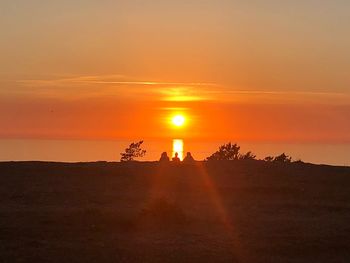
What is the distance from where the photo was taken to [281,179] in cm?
3098

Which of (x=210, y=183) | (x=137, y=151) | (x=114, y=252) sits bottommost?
(x=114, y=252)

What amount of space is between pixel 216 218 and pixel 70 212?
4157 millimetres

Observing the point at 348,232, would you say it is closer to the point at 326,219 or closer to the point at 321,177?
the point at 326,219

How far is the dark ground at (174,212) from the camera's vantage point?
684 inches

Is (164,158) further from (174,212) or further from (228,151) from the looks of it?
(228,151)

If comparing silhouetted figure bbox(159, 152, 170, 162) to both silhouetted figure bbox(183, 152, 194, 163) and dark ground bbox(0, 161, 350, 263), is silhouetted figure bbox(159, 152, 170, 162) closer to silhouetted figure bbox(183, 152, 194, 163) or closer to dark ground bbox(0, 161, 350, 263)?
silhouetted figure bbox(183, 152, 194, 163)

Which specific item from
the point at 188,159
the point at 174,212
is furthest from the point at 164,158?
the point at 174,212

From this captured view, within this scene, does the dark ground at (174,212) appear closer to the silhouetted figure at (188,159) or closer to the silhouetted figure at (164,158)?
the silhouetted figure at (188,159)

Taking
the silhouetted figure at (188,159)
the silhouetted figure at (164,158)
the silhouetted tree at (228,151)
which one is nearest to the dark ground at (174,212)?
the silhouetted figure at (188,159)

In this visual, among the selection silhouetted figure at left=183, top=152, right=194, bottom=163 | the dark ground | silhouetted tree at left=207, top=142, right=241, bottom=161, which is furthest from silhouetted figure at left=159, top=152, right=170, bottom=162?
silhouetted tree at left=207, top=142, right=241, bottom=161

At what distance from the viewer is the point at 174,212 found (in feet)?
71.4

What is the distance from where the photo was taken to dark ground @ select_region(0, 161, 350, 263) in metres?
17.4

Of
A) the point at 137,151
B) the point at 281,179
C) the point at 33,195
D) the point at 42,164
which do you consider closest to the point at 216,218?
the point at 33,195

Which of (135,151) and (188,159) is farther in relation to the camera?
(135,151)
